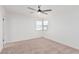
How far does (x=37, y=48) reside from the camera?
6.80 ft

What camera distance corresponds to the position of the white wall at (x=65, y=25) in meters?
2.05

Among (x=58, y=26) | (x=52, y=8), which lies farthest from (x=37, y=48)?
(x=52, y=8)

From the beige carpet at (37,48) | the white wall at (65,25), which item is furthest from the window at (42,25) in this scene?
the beige carpet at (37,48)

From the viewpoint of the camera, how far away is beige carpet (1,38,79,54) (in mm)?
2059

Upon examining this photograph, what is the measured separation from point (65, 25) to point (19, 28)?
928 mm

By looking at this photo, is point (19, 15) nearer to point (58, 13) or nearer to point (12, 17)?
point (12, 17)

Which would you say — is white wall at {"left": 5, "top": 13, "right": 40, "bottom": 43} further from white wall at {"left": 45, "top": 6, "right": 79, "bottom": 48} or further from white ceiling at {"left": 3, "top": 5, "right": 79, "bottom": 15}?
white wall at {"left": 45, "top": 6, "right": 79, "bottom": 48}

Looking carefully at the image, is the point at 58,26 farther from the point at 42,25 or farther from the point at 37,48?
the point at 37,48

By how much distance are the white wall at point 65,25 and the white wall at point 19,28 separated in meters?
0.34

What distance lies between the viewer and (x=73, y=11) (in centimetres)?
204

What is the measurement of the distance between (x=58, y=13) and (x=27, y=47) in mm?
922

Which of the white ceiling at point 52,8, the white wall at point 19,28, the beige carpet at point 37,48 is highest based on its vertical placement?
the white ceiling at point 52,8

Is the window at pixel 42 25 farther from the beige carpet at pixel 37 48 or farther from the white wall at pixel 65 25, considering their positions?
the beige carpet at pixel 37 48
